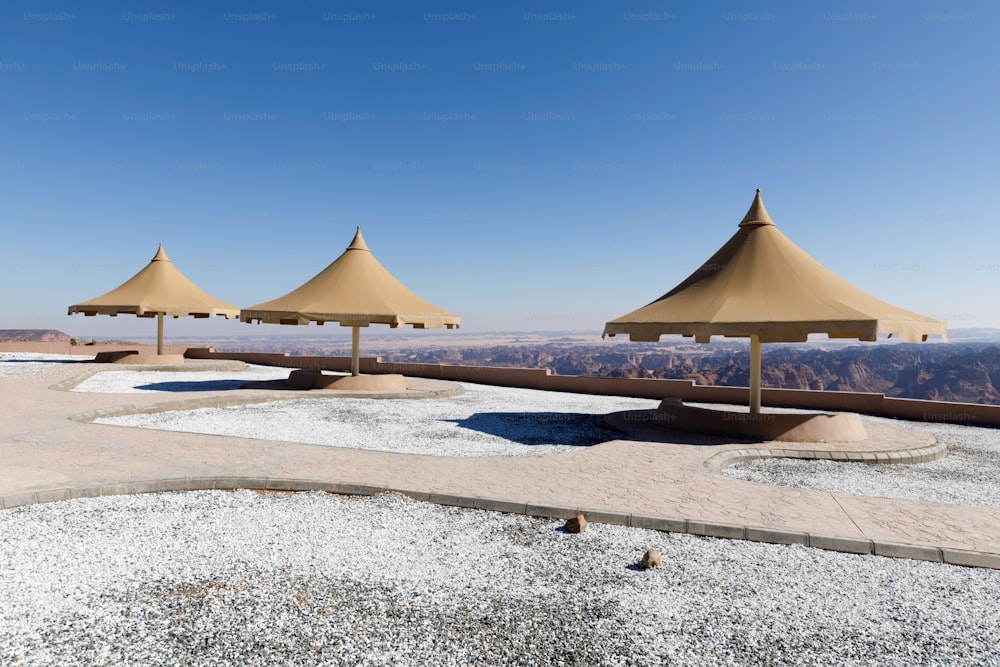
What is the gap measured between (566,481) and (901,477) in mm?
5325

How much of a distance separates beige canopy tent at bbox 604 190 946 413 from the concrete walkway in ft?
6.66

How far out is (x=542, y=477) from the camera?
288 inches

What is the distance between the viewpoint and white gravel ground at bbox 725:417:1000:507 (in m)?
7.56

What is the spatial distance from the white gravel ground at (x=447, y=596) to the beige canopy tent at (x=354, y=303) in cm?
1105

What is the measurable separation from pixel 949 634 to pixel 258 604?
15.6ft

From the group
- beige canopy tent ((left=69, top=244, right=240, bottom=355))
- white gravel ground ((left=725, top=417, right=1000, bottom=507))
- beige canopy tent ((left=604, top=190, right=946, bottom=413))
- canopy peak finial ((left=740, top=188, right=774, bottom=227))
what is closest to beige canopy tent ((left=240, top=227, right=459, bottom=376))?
beige canopy tent ((left=69, top=244, right=240, bottom=355))

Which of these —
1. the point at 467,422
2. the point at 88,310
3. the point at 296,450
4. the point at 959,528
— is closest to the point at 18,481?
the point at 296,450

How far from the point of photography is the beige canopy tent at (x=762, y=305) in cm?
988

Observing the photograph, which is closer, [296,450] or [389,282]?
[296,450]

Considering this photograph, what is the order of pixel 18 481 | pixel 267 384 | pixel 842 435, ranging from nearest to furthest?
pixel 18 481 < pixel 842 435 < pixel 267 384

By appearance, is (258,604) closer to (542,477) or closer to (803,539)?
(542,477)

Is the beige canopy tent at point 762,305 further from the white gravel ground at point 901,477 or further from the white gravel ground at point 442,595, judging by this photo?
the white gravel ground at point 442,595

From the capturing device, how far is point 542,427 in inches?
478

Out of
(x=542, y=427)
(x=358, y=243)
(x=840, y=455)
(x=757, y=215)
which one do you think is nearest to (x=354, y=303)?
(x=358, y=243)
